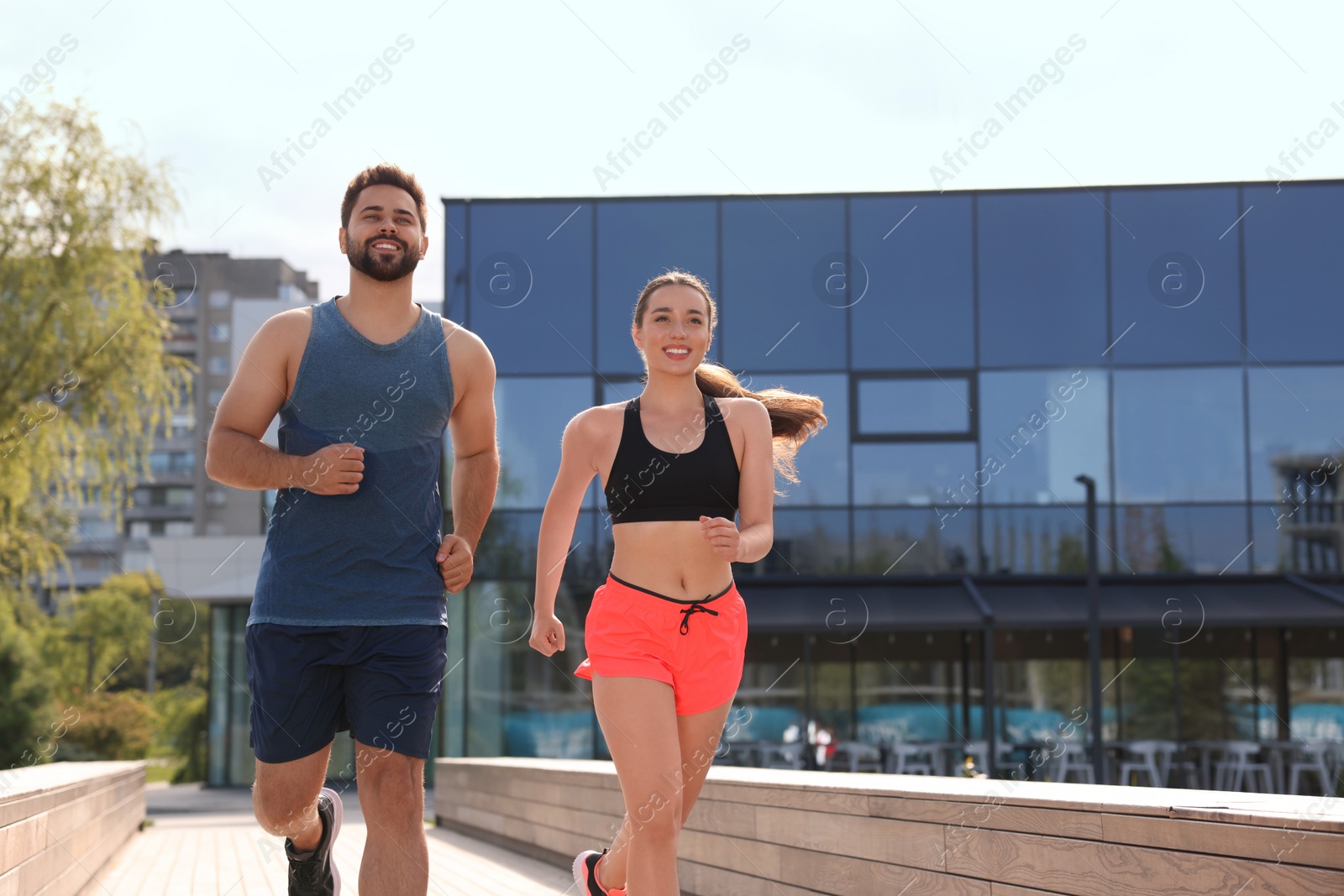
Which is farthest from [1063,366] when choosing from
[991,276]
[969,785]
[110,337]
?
[969,785]

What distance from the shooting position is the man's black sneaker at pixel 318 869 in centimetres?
399

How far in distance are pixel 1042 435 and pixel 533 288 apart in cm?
740

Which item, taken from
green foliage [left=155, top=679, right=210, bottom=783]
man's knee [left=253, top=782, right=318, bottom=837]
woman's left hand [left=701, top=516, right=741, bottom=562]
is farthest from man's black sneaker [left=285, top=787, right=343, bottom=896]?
green foliage [left=155, top=679, right=210, bottom=783]

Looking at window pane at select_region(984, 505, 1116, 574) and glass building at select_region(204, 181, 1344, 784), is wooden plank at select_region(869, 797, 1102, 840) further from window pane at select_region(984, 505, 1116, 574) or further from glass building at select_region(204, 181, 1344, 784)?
window pane at select_region(984, 505, 1116, 574)

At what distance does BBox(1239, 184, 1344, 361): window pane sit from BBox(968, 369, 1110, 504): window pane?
2.42 metres

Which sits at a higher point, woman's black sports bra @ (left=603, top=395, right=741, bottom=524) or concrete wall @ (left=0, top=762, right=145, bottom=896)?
woman's black sports bra @ (left=603, top=395, right=741, bottom=524)

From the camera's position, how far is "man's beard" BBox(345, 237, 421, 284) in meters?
3.60

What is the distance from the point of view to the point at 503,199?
62.5ft

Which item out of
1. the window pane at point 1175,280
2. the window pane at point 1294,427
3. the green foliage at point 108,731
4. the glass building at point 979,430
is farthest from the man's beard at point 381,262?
the green foliage at point 108,731

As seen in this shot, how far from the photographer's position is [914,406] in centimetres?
1880

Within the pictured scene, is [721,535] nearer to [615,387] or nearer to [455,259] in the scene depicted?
[615,387]

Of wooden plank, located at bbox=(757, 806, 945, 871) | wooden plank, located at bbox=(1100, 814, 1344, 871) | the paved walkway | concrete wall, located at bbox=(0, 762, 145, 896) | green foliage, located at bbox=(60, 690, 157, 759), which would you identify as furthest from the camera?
green foliage, located at bbox=(60, 690, 157, 759)

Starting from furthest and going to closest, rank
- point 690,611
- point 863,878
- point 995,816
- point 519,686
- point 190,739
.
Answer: point 190,739, point 519,686, point 863,878, point 995,816, point 690,611

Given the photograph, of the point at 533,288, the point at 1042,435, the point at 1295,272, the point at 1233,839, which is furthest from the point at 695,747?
the point at 1295,272
